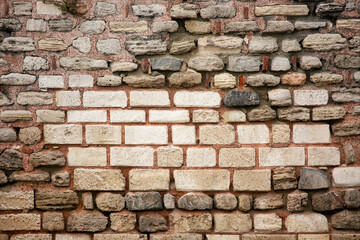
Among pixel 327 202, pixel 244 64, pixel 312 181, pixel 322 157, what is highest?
pixel 244 64

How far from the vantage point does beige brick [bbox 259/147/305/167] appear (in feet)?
7.74

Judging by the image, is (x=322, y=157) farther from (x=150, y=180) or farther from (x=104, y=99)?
(x=104, y=99)

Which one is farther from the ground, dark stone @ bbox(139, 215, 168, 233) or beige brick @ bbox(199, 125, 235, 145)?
beige brick @ bbox(199, 125, 235, 145)

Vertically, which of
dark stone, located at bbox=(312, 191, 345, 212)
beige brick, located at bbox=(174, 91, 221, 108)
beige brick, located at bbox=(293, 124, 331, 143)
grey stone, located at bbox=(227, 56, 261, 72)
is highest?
grey stone, located at bbox=(227, 56, 261, 72)

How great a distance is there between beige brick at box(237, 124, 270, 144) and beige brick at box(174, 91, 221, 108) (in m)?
0.26

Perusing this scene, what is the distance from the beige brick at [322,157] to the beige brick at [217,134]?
614 mm

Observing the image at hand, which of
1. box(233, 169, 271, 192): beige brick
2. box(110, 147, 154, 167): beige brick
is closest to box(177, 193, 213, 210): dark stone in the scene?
box(233, 169, 271, 192): beige brick

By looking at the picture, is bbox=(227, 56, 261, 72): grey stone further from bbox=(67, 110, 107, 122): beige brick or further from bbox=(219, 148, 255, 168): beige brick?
bbox=(67, 110, 107, 122): beige brick

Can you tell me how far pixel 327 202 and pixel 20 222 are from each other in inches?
91.2

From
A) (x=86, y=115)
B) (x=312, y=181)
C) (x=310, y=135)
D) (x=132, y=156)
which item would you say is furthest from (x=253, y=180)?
(x=86, y=115)

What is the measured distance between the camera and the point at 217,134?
2.36 metres

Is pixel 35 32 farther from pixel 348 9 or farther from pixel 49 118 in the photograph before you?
pixel 348 9

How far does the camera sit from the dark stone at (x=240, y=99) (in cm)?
235

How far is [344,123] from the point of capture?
2389 mm
